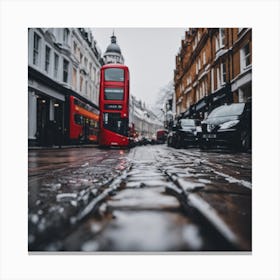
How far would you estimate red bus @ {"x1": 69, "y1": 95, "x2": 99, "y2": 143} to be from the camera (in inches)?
270

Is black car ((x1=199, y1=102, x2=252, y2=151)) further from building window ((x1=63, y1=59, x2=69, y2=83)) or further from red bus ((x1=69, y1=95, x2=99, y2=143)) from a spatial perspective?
building window ((x1=63, y1=59, x2=69, y2=83))

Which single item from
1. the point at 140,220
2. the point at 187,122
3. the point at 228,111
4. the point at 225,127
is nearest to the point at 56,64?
the point at 187,122

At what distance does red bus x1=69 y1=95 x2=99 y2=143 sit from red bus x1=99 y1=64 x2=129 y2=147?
0.93ft

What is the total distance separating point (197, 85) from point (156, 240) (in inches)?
289

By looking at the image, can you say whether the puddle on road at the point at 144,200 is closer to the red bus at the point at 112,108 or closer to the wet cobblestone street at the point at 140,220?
the wet cobblestone street at the point at 140,220

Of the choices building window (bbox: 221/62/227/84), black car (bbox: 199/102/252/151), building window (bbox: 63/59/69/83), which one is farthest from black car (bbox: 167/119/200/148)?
building window (bbox: 63/59/69/83)

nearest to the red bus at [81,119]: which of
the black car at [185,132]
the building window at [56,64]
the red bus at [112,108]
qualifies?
the red bus at [112,108]
